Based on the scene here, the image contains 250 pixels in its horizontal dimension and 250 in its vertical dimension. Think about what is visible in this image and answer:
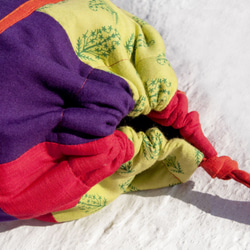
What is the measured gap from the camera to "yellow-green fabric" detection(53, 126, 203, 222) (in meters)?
0.56

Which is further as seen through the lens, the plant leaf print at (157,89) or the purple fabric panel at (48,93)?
the plant leaf print at (157,89)

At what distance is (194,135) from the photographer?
1.96ft

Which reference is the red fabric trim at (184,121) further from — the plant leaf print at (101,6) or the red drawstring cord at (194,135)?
the plant leaf print at (101,6)

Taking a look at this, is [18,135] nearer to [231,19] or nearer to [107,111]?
[107,111]

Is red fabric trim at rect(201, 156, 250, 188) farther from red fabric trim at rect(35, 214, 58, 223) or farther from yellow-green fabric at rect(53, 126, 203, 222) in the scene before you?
red fabric trim at rect(35, 214, 58, 223)

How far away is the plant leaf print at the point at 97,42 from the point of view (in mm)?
508

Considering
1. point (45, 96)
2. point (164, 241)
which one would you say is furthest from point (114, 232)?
point (45, 96)

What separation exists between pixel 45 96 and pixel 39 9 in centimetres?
15

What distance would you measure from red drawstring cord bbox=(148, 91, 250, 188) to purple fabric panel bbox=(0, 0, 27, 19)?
302mm

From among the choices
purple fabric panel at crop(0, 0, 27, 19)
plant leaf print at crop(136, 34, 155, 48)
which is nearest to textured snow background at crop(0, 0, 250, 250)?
plant leaf print at crop(136, 34, 155, 48)

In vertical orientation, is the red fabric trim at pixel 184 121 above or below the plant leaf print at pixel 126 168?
above

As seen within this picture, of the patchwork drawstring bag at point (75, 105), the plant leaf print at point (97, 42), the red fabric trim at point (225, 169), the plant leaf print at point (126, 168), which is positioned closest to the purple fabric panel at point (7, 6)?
the patchwork drawstring bag at point (75, 105)

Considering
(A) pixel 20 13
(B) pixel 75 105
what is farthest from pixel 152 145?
(A) pixel 20 13

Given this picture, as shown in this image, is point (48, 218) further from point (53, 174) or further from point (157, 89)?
point (157, 89)
